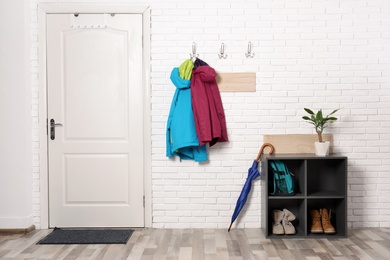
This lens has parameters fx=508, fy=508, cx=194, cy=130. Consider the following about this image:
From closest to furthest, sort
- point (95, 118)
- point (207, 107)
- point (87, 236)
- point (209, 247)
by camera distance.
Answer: point (209, 247)
point (87, 236)
point (207, 107)
point (95, 118)

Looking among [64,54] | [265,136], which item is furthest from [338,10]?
[64,54]

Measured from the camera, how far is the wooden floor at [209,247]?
149 inches

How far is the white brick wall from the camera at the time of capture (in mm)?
4680

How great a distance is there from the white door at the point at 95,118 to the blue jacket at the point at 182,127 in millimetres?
321

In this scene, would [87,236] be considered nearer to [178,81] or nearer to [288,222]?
[178,81]

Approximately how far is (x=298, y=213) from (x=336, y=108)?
103 cm

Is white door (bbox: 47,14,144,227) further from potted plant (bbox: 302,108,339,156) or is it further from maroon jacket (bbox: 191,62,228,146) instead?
potted plant (bbox: 302,108,339,156)

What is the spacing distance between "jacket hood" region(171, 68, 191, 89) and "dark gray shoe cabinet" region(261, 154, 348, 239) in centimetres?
95

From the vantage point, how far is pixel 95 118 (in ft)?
15.5

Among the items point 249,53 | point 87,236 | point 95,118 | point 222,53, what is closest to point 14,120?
point 95,118

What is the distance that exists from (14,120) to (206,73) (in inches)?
70.5

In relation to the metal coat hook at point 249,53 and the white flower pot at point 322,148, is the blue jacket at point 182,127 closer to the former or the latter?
the metal coat hook at point 249,53

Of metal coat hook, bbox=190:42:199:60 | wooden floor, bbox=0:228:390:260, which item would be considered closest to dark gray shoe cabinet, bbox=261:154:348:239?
wooden floor, bbox=0:228:390:260

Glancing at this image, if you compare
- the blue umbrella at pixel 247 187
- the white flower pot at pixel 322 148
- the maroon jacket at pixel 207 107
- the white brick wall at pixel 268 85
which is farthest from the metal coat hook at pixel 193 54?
the white flower pot at pixel 322 148
